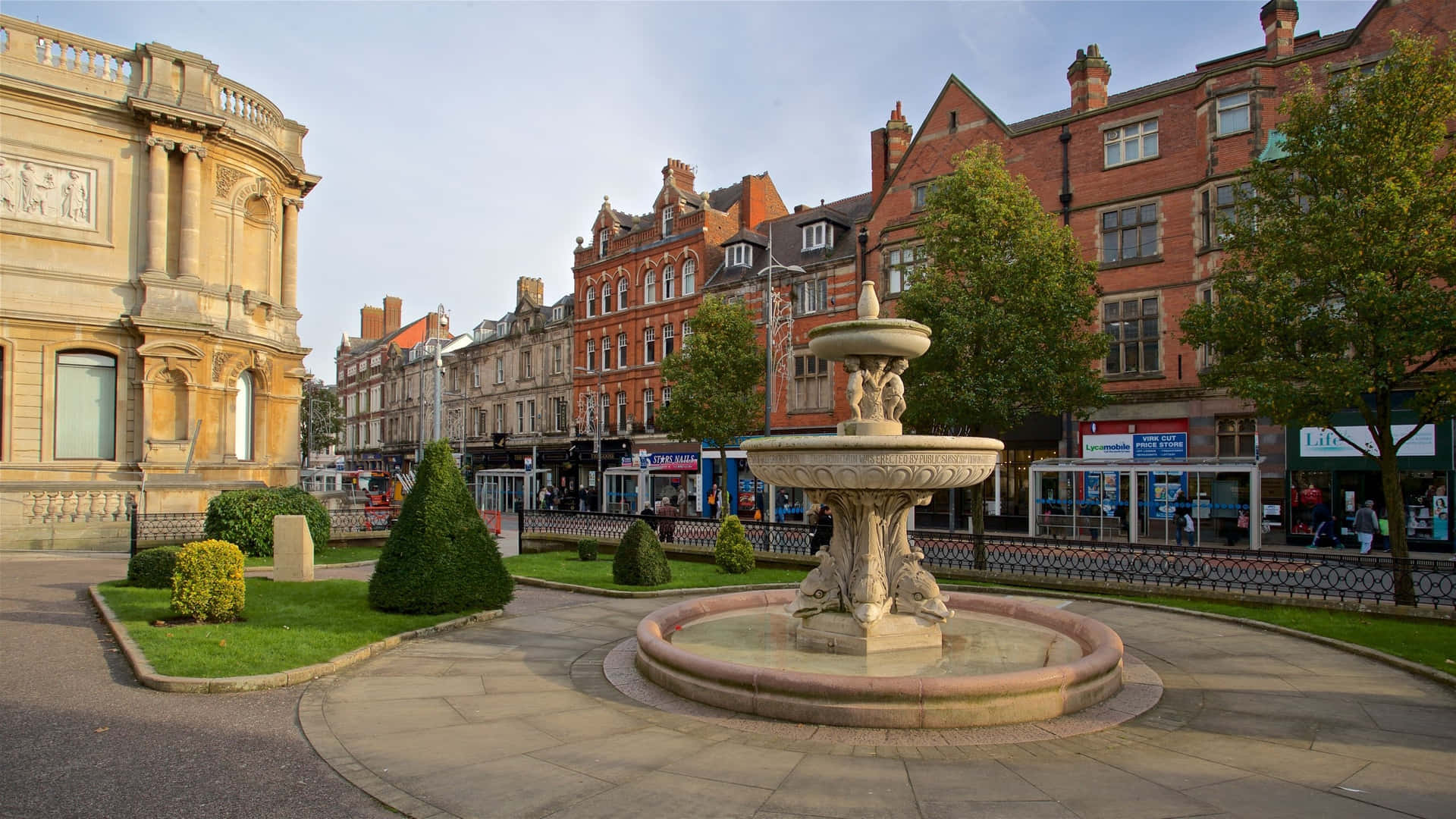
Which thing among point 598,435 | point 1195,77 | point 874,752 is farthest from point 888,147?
point 874,752

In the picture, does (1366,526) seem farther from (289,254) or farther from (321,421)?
(321,421)

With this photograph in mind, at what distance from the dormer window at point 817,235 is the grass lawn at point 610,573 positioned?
22.0m

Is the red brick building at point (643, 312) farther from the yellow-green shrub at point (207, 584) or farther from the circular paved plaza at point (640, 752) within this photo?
the circular paved plaza at point (640, 752)

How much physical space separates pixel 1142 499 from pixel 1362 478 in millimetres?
5985

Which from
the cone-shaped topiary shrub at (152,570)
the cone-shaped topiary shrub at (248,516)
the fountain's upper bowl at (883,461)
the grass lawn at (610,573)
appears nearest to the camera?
the fountain's upper bowl at (883,461)

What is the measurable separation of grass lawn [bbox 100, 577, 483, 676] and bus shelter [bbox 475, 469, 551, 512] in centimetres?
3627

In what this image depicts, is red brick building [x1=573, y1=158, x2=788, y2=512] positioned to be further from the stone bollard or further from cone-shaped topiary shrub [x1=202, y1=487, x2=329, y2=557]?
the stone bollard

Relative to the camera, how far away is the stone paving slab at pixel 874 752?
17.8ft

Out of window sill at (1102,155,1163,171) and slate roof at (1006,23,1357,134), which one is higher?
slate roof at (1006,23,1357,134)

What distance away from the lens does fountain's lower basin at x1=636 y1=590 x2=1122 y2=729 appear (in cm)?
700

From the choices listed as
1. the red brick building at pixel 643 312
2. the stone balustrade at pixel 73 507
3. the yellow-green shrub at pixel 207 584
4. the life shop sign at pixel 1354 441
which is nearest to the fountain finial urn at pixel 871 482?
the yellow-green shrub at pixel 207 584

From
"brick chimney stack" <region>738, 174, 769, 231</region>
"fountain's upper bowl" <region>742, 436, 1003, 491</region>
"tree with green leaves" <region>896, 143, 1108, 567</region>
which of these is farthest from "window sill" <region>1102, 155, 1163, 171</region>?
"fountain's upper bowl" <region>742, 436, 1003, 491</region>

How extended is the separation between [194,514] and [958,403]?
66.7 feet

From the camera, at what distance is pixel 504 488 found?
177ft
